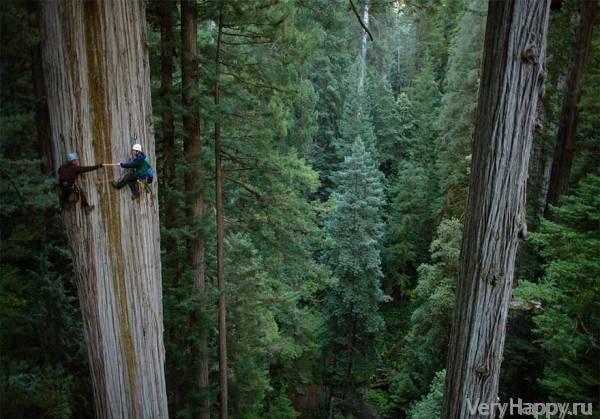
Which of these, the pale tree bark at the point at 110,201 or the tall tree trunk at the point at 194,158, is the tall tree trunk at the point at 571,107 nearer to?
the tall tree trunk at the point at 194,158

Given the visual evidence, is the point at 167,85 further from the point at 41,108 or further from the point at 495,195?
the point at 495,195

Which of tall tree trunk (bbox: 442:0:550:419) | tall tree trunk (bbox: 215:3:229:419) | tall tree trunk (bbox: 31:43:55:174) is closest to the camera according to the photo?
tall tree trunk (bbox: 442:0:550:419)

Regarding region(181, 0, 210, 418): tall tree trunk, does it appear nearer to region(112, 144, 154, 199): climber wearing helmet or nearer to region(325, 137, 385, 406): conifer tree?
region(112, 144, 154, 199): climber wearing helmet

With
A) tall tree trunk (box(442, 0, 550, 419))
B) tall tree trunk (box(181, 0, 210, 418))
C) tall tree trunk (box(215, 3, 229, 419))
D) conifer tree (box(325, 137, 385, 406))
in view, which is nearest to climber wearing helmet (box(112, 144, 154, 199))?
tall tree trunk (box(442, 0, 550, 419))

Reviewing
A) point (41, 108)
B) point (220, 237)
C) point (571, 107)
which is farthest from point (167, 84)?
point (571, 107)

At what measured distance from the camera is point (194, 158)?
713 cm

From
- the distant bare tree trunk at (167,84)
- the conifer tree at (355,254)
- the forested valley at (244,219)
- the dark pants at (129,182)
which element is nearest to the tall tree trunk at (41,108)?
the forested valley at (244,219)

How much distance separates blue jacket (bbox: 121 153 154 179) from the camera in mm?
3164

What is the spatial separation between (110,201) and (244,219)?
5.52 metres

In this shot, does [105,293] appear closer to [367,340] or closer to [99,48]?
[99,48]

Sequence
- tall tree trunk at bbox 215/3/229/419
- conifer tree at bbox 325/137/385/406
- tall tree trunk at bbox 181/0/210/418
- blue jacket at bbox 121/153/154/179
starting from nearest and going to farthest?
blue jacket at bbox 121/153/154/179
tall tree trunk at bbox 181/0/210/418
tall tree trunk at bbox 215/3/229/419
conifer tree at bbox 325/137/385/406

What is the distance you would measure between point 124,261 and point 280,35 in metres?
4.91

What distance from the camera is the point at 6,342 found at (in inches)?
245

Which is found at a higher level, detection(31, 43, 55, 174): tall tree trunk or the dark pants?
detection(31, 43, 55, 174): tall tree trunk
